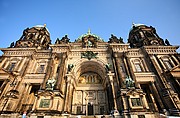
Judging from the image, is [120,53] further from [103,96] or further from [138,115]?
[138,115]

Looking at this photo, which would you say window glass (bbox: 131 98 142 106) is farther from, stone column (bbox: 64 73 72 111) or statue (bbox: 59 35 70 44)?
statue (bbox: 59 35 70 44)

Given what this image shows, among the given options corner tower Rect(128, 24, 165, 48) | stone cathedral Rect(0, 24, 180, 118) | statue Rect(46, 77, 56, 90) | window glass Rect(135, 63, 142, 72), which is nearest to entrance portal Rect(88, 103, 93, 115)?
stone cathedral Rect(0, 24, 180, 118)

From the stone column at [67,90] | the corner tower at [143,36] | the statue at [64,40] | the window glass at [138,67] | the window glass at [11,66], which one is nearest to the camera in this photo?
the stone column at [67,90]

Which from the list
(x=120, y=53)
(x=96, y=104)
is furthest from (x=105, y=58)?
(x=96, y=104)

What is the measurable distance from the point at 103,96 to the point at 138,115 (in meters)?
7.50

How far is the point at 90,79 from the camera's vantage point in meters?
22.9

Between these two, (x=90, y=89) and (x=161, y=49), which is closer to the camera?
(x=90, y=89)

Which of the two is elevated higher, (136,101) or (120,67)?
(120,67)

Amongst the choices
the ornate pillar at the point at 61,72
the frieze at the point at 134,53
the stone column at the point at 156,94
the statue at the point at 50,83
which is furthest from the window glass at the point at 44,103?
the frieze at the point at 134,53

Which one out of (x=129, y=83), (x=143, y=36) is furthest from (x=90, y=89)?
(x=143, y=36)

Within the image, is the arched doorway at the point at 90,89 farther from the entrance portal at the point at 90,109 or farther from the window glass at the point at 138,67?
the window glass at the point at 138,67

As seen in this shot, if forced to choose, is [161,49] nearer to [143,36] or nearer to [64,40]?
[143,36]

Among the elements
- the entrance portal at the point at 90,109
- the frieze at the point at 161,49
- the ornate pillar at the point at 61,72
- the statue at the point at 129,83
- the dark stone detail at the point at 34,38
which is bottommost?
the entrance portal at the point at 90,109

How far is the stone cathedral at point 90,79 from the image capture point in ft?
50.4
